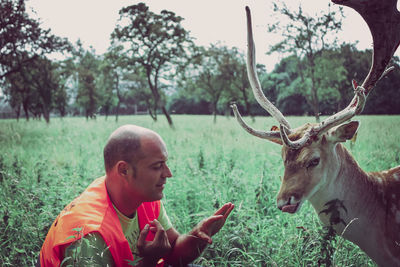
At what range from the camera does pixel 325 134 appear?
1.68 metres

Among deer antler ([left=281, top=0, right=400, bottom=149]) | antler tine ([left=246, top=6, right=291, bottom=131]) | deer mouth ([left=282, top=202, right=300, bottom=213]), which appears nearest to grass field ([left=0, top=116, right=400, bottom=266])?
deer mouth ([left=282, top=202, right=300, bottom=213])

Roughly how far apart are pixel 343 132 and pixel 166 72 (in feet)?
31.7

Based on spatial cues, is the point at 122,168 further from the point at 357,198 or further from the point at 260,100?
the point at 357,198

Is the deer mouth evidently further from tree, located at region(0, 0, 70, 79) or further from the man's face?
tree, located at region(0, 0, 70, 79)

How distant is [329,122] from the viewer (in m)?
1.63

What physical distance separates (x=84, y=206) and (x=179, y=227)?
145 centimetres

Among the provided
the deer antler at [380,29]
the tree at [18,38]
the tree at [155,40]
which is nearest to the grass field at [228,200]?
the deer antler at [380,29]

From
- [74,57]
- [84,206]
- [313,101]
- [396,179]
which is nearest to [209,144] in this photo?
[313,101]

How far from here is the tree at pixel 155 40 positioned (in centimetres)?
980

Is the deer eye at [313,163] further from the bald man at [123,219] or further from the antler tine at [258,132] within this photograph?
the bald man at [123,219]

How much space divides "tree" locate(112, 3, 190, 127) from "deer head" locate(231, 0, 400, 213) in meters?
7.95

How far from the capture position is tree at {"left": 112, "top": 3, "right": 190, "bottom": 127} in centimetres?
980

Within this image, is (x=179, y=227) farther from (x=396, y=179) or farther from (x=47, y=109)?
(x=47, y=109)

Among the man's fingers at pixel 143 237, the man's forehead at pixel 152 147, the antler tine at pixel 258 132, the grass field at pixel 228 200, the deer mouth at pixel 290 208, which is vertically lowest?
the grass field at pixel 228 200
